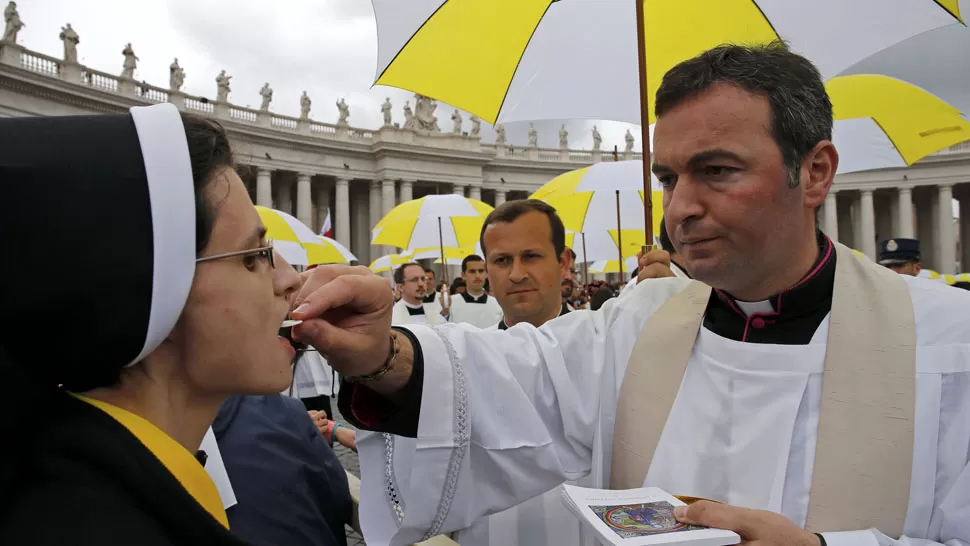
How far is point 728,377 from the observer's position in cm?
200

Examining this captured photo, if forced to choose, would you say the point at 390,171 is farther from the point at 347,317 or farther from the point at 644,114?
the point at 347,317

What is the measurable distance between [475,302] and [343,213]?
97.9ft

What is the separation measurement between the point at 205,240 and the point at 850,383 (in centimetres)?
181

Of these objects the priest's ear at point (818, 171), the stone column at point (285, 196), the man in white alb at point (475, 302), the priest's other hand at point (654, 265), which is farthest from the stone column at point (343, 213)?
the priest's ear at point (818, 171)

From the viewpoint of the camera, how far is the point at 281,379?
145cm

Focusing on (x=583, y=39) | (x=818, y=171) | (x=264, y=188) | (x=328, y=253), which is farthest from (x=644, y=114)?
(x=264, y=188)

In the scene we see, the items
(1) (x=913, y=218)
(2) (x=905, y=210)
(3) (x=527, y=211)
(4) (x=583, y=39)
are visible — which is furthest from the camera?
(1) (x=913, y=218)

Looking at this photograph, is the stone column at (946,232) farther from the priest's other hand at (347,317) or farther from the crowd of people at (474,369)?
the priest's other hand at (347,317)

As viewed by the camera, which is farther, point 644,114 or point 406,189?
point 406,189

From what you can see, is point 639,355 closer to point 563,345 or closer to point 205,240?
point 563,345

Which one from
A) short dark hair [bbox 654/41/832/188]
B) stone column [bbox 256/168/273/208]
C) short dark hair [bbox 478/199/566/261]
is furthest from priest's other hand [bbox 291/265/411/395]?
stone column [bbox 256/168/273/208]

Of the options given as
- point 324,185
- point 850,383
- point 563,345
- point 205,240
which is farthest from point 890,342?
point 324,185

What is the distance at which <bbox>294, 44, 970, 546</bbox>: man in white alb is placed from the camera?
5.65 feet

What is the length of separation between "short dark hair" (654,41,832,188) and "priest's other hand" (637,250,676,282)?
1.47 meters
